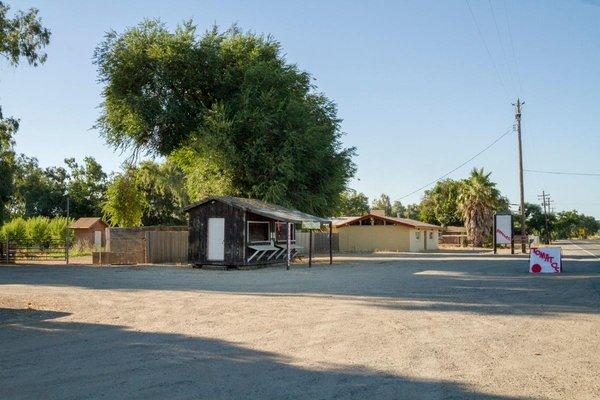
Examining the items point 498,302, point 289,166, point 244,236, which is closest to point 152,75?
point 289,166

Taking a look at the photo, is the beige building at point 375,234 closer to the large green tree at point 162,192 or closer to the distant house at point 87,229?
the large green tree at point 162,192

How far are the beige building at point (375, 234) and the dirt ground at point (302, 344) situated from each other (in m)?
35.5

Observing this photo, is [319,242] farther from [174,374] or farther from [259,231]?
[174,374]

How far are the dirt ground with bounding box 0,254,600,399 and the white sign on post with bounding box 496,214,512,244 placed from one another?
2385 cm

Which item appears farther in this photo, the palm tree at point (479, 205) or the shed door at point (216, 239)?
the palm tree at point (479, 205)

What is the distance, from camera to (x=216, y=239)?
86.1 ft

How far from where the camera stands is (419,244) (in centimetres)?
5425

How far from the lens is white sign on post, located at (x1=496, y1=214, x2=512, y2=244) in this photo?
3844 cm

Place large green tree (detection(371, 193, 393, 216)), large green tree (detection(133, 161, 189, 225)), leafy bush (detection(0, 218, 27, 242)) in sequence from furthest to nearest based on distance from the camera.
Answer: large green tree (detection(371, 193, 393, 216))
large green tree (detection(133, 161, 189, 225))
leafy bush (detection(0, 218, 27, 242))

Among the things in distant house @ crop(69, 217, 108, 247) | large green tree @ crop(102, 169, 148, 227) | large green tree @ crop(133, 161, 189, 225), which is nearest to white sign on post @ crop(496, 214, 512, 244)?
large green tree @ crop(102, 169, 148, 227)

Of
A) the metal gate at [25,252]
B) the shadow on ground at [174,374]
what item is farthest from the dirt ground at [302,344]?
the metal gate at [25,252]

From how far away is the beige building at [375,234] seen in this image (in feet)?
167

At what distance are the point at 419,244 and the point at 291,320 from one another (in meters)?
45.7

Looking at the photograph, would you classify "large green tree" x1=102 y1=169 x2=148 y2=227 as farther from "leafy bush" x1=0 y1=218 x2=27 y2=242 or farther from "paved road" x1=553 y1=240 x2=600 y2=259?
"paved road" x1=553 y1=240 x2=600 y2=259
